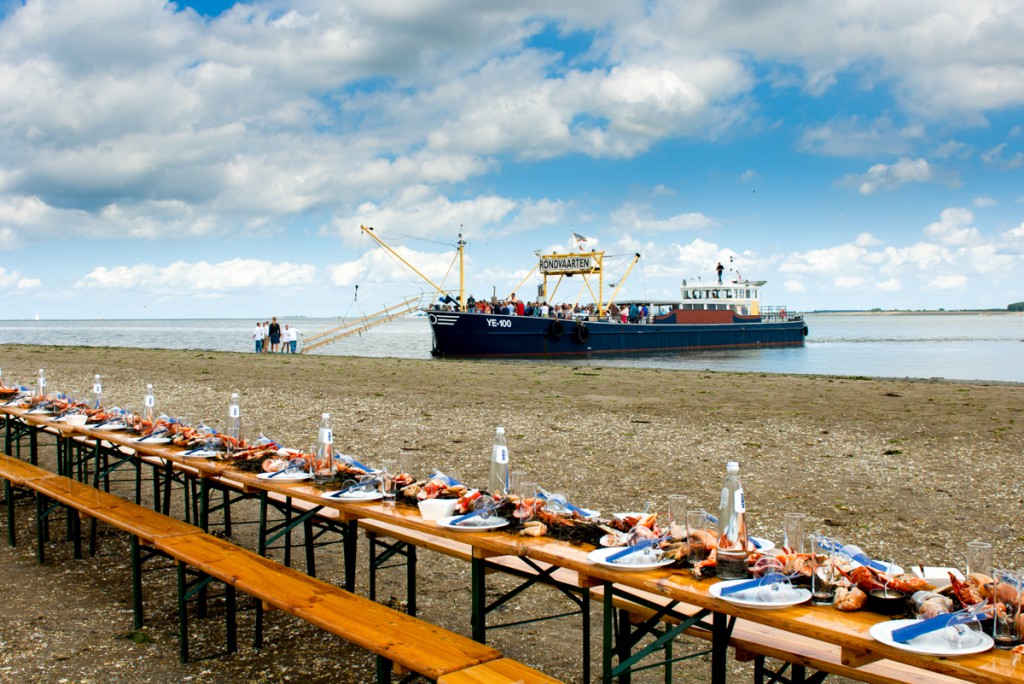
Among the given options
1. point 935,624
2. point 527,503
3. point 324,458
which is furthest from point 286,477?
point 935,624

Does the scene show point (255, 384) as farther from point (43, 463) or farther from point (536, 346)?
point (536, 346)

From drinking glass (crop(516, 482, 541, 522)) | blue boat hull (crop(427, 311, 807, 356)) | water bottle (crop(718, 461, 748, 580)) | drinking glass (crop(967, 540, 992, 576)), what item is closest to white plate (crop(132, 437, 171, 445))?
drinking glass (crop(516, 482, 541, 522))

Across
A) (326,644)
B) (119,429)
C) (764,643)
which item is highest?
(119,429)

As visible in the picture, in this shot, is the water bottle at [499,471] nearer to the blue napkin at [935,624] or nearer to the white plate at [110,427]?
the blue napkin at [935,624]

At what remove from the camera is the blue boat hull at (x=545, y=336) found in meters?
44.1

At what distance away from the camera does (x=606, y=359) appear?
45062 mm

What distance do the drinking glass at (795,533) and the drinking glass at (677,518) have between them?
42 centimetres

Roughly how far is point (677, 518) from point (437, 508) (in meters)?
1.21

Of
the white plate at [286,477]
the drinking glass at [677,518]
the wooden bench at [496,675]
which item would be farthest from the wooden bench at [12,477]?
the drinking glass at [677,518]

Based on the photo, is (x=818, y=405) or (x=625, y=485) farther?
(x=818, y=405)

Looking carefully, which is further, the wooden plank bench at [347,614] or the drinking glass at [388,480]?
the drinking glass at [388,480]

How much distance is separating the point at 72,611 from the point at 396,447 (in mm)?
5827

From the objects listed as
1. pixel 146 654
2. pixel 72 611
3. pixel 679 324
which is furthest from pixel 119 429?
pixel 679 324

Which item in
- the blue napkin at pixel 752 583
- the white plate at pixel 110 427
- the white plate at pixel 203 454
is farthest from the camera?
the white plate at pixel 110 427
